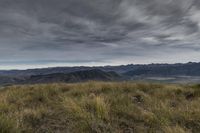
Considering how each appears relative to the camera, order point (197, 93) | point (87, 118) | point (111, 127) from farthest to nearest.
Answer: point (197, 93) < point (87, 118) < point (111, 127)

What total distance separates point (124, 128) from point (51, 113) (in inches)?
86.8

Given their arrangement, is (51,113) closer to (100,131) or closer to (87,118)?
(87,118)

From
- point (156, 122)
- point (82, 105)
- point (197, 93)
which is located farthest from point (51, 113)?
point (197, 93)

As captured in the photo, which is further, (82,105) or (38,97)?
(38,97)

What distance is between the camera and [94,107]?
6.32m

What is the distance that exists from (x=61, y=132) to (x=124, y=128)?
1.42 metres

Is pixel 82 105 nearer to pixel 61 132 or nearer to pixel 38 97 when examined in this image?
pixel 61 132

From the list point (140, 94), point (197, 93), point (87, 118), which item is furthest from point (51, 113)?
point (197, 93)

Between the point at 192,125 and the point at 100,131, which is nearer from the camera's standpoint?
the point at 100,131

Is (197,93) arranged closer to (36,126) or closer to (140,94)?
(140,94)

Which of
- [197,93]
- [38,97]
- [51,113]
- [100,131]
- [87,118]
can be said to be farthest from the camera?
[197,93]

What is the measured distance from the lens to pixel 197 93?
33.6ft

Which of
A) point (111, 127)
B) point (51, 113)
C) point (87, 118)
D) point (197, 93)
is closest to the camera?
point (111, 127)

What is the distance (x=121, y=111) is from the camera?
246 inches
